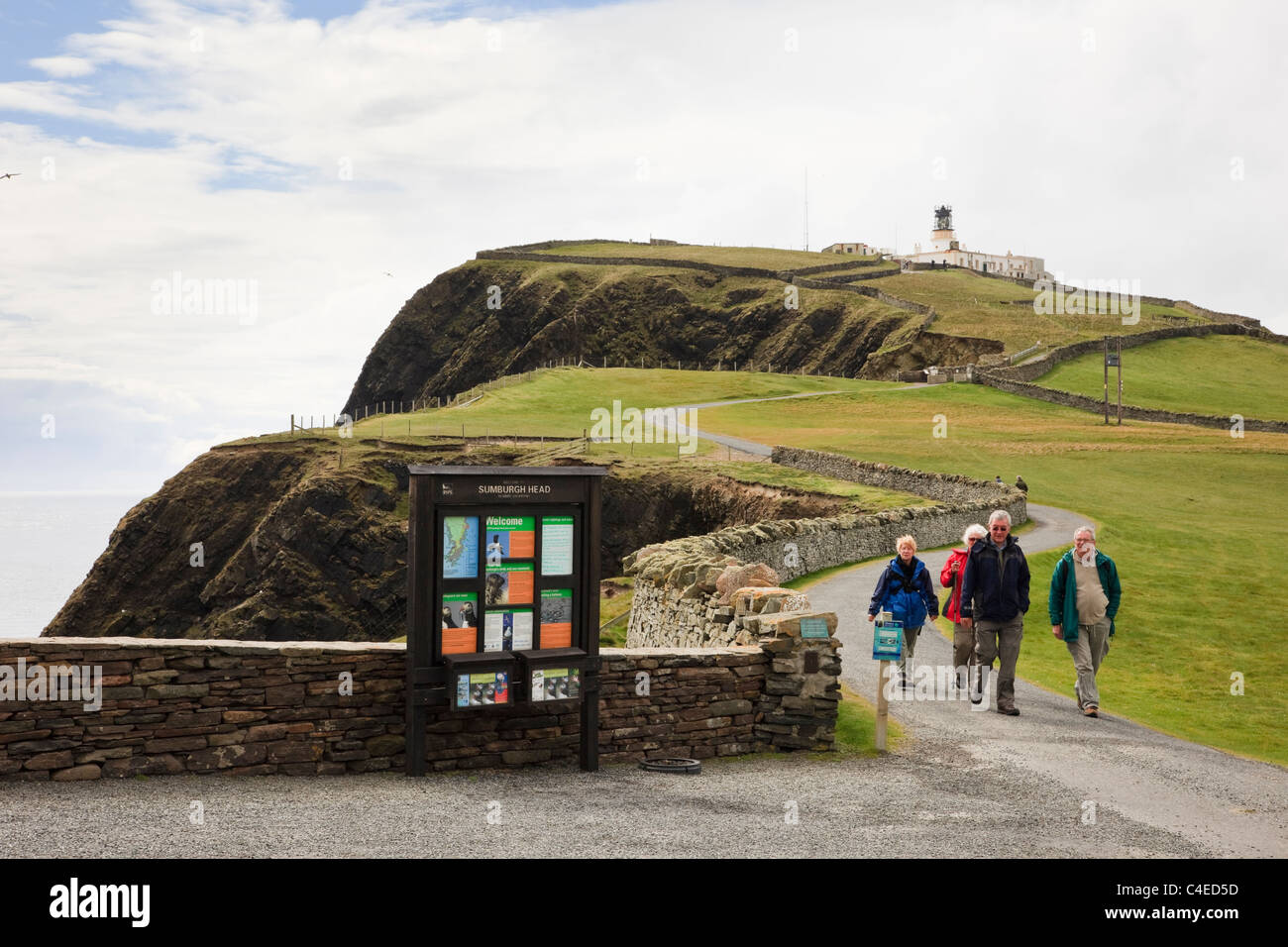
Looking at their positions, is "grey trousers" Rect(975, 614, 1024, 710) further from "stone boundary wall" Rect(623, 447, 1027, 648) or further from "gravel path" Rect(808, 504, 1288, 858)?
"stone boundary wall" Rect(623, 447, 1027, 648)

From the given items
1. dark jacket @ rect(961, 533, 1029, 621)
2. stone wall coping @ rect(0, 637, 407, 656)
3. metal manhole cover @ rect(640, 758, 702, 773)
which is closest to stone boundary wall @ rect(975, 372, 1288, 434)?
dark jacket @ rect(961, 533, 1029, 621)

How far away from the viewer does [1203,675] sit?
65.0 feet

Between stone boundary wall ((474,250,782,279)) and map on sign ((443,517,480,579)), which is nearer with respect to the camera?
map on sign ((443,517,480,579))

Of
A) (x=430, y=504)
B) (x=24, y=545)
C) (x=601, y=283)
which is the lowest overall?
(x=24, y=545)

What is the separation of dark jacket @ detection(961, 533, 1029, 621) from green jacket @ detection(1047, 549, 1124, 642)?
1.70ft

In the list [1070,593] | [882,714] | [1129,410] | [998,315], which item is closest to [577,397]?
[1129,410]

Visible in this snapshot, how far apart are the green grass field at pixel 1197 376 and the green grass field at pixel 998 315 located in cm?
538

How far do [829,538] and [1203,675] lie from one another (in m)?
10.2

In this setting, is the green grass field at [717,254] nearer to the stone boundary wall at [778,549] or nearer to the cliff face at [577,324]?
the cliff face at [577,324]

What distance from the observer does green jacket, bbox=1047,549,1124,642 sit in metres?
14.3

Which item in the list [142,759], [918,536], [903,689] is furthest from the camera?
[918,536]

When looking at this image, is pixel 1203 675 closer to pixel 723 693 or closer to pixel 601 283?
pixel 723 693

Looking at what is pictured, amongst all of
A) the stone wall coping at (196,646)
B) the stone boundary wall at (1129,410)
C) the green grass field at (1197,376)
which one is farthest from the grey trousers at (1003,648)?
the green grass field at (1197,376)
